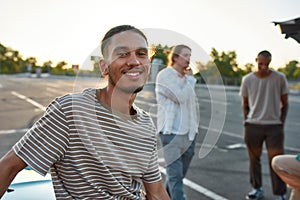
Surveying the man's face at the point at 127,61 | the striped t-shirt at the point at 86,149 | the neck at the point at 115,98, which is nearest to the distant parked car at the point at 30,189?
the striped t-shirt at the point at 86,149

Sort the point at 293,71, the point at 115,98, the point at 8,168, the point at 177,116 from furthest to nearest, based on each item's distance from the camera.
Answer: the point at 293,71 < the point at 177,116 < the point at 115,98 < the point at 8,168

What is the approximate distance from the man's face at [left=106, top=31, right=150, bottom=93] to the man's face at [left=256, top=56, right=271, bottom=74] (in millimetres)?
2960

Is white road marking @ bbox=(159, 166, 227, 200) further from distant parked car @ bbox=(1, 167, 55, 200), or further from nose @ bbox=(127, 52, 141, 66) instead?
nose @ bbox=(127, 52, 141, 66)

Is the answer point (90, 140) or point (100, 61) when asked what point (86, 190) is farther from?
point (100, 61)

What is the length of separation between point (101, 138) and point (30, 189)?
585 millimetres

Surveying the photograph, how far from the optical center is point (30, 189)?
1.76 m

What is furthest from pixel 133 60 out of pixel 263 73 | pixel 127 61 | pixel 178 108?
pixel 263 73

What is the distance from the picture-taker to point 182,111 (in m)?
3.21

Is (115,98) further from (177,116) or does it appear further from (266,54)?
(266,54)

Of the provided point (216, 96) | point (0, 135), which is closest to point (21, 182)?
point (216, 96)

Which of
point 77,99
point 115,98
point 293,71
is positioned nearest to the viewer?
point 77,99

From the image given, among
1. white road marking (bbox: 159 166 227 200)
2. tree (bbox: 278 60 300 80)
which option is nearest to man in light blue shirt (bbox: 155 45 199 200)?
white road marking (bbox: 159 166 227 200)

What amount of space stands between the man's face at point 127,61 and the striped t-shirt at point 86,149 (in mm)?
124

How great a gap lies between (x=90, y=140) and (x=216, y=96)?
95cm
